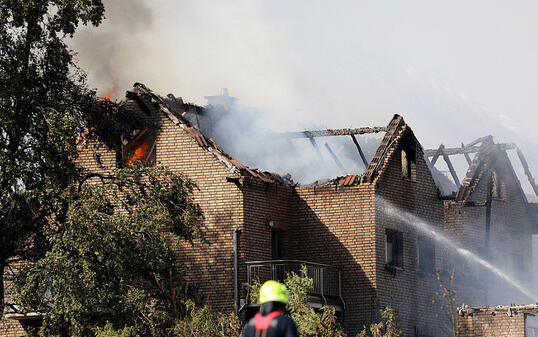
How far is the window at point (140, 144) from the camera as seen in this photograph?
32938mm

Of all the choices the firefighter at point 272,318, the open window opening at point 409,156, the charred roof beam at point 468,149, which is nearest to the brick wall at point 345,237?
the open window opening at point 409,156

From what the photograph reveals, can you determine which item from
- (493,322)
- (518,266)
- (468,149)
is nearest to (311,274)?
(493,322)

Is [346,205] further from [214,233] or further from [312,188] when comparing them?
[214,233]

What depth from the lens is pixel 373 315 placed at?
107 ft

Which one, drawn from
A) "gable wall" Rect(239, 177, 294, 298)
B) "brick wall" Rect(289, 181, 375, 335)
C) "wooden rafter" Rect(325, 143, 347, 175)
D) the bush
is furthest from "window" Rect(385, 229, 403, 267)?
the bush

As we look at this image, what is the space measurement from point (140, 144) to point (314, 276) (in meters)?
6.73

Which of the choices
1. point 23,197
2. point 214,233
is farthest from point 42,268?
point 214,233

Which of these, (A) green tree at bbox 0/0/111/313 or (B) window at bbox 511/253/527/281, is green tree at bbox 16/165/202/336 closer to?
(A) green tree at bbox 0/0/111/313

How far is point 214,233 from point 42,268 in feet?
20.2

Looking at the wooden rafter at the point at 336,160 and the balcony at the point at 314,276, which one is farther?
the wooden rafter at the point at 336,160

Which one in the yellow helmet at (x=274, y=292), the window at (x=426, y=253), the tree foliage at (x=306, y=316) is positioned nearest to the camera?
the yellow helmet at (x=274, y=292)

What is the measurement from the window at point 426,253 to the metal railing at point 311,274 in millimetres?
4402

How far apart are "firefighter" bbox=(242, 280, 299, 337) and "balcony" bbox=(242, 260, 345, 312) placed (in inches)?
755

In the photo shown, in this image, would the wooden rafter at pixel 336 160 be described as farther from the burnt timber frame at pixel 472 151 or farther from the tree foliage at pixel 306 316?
the tree foliage at pixel 306 316
